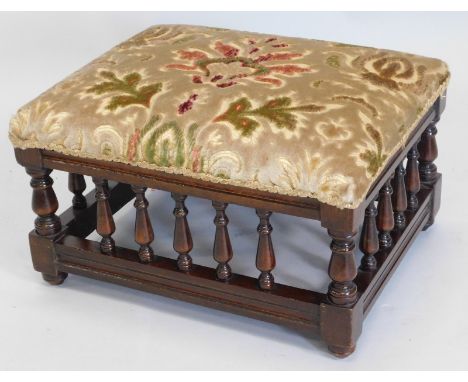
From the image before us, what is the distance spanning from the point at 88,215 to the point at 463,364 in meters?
0.75

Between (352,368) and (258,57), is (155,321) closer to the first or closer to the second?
(352,368)

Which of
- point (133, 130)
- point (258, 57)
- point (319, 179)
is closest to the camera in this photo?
point (319, 179)

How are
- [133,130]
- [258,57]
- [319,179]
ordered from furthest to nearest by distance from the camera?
[258,57], [133,130], [319,179]

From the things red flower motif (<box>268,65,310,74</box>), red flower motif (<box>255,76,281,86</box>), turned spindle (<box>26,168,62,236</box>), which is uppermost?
red flower motif (<box>255,76,281,86</box>)

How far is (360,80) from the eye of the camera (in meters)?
1.99

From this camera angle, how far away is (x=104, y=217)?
203cm

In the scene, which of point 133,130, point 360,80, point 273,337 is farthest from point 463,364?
point 133,130

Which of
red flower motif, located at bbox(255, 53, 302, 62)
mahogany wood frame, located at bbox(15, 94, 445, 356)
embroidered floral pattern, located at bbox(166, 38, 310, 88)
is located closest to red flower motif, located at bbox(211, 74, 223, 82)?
embroidered floral pattern, located at bbox(166, 38, 310, 88)

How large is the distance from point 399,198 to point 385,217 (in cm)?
9

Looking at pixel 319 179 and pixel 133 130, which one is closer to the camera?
pixel 319 179

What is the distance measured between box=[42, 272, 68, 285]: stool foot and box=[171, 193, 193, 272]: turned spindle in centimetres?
A: 25

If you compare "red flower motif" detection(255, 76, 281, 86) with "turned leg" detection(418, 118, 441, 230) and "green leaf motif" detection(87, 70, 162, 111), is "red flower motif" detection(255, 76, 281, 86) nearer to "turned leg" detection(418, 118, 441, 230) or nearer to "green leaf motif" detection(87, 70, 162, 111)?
"green leaf motif" detection(87, 70, 162, 111)

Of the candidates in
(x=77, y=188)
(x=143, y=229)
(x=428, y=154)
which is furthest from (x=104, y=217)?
(x=428, y=154)

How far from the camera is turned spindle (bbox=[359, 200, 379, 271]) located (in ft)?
6.29
